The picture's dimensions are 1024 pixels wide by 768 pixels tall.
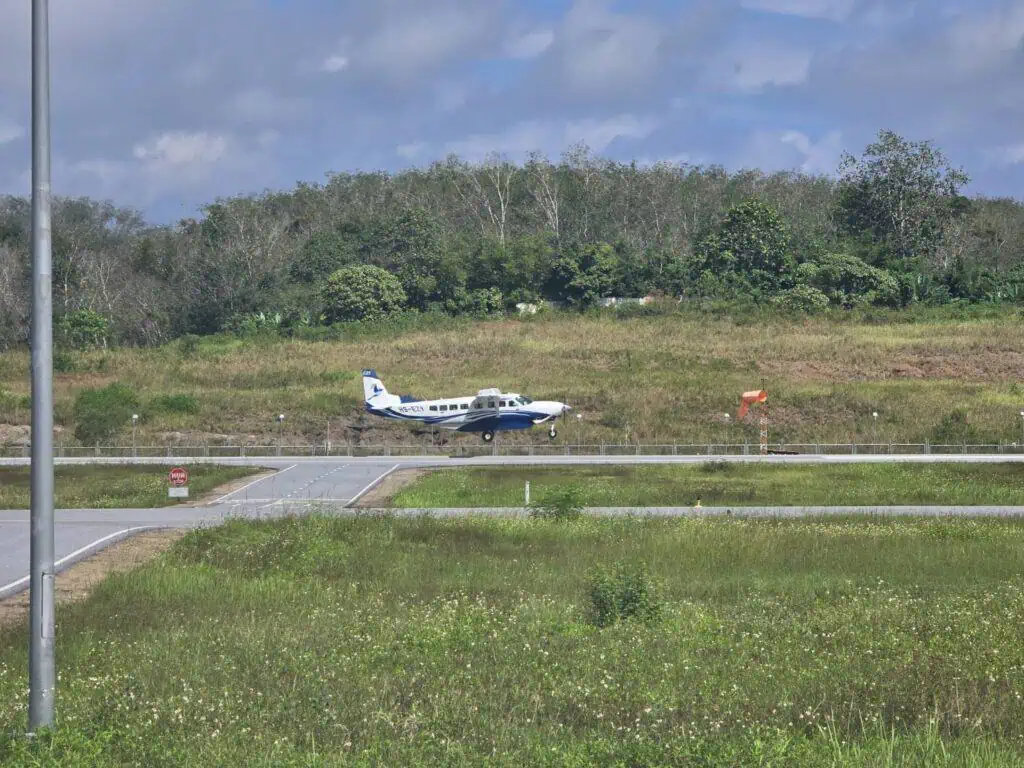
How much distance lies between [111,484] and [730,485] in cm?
2485

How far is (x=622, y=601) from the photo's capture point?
17.6 meters

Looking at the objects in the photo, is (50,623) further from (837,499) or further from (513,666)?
(837,499)

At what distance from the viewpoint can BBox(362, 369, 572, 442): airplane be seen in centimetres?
6656

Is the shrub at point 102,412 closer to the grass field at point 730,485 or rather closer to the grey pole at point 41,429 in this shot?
the grass field at point 730,485

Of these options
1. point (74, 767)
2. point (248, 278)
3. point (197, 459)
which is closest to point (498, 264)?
point (248, 278)

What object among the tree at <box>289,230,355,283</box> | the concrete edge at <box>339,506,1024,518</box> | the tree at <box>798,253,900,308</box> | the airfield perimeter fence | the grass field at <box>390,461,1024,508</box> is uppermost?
the tree at <box>289,230,355,283</box>

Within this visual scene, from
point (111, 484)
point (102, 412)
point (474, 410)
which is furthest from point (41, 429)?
point (102, 412)

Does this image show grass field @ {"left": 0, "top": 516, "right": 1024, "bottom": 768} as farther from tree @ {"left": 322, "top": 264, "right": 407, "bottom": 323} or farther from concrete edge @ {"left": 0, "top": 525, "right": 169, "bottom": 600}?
tree @ {"left": 322, "top": 264, "right": 407, "bottom": 323}

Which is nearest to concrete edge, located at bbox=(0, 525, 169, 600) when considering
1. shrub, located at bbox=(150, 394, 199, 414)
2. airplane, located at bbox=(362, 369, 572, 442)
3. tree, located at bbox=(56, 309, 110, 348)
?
airplane, located at bbox=(362, 369, 572, 442)

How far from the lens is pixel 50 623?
10.7 meters

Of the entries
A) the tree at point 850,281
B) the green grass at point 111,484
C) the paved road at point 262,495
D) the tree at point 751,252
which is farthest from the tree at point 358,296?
the green grass at point 111,484

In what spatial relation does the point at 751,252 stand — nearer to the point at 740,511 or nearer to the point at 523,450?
the point at 523,450

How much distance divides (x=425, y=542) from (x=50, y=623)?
17.8 metres

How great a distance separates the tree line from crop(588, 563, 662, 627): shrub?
93098 millimetres
